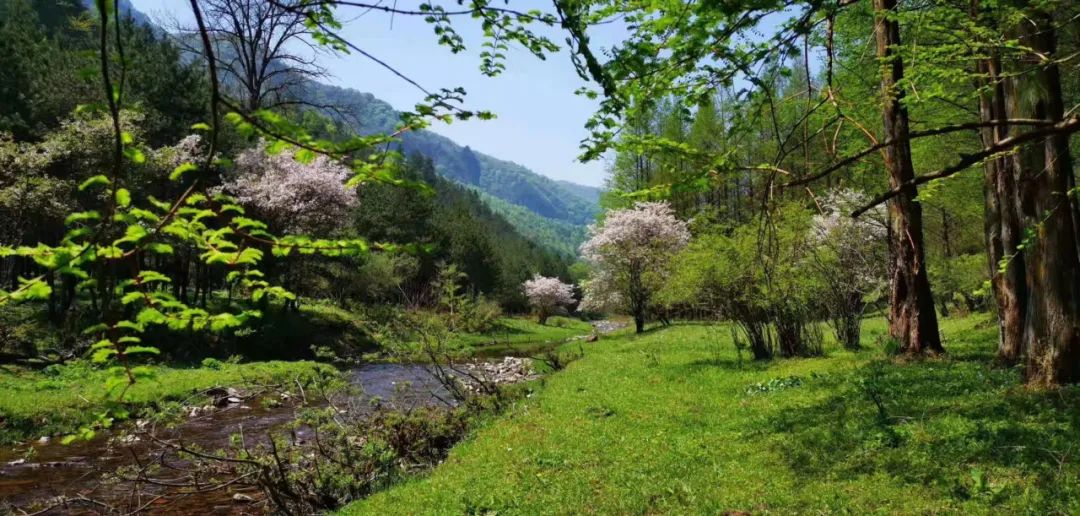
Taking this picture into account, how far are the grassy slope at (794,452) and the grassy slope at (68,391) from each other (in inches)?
205

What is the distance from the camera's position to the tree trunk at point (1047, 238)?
7.89 m

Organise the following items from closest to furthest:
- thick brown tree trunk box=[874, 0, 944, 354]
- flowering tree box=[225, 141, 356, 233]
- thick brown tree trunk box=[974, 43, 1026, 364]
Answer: thick brown tree trunk box=[974, 43, 1026, 364], thick brown tree trunk box=[874, 0, 944, 354], flowering tree box=[225, 141, 356, 233]

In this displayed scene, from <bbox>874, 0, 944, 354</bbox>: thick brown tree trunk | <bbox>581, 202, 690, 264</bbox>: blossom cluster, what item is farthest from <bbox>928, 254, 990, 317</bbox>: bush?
<bbox>581, 202, 690, 264</bbox>: blossom cluster

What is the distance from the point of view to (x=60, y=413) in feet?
46.3

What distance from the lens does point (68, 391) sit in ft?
51.6

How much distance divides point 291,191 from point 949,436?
96.5 feet

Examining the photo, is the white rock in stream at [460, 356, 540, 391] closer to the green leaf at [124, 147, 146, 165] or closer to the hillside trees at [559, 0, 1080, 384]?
the hillside trees at [559, 0, 1080, 384]

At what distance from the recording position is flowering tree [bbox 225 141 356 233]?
97.3 ft

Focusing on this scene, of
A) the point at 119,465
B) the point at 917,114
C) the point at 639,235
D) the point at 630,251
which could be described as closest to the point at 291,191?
the point at 630,251

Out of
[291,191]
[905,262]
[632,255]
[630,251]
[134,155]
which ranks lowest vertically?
[905,262]

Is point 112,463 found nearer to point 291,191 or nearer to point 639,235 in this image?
point 291,191

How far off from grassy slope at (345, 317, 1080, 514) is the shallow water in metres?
2.79

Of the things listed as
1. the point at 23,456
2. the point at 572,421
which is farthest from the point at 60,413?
the point at 572,421

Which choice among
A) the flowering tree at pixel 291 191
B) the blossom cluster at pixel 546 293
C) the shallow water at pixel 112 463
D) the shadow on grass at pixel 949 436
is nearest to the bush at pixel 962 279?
the shadow on grass at pixel 949 436
